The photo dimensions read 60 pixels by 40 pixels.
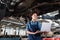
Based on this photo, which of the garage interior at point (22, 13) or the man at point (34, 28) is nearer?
the man at point (34, 28)

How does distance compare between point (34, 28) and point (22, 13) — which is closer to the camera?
point (34, 28)

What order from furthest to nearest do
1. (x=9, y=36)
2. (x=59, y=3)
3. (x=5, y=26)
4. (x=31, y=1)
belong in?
1. (x=59, y=3)
2. (x=31, y=1)
3. (x=5, y=26)
4. (x=9, y=36)

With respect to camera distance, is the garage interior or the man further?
the garage interior

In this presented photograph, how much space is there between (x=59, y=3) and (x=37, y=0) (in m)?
1.04

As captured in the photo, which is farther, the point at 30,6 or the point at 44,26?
the point at 30,6

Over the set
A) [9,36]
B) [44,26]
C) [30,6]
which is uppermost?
[30,6]

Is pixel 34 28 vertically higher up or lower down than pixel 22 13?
lower down

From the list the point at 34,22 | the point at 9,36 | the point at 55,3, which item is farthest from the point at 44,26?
the point at 55,3

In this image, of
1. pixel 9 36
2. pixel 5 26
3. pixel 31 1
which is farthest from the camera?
pixel 31 1

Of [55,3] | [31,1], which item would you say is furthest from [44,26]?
[55,3]

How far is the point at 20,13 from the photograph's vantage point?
888cm

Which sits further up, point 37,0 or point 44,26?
point 37,0

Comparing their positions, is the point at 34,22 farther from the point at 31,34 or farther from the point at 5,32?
the point at 5,32

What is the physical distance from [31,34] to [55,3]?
16.9 feet
